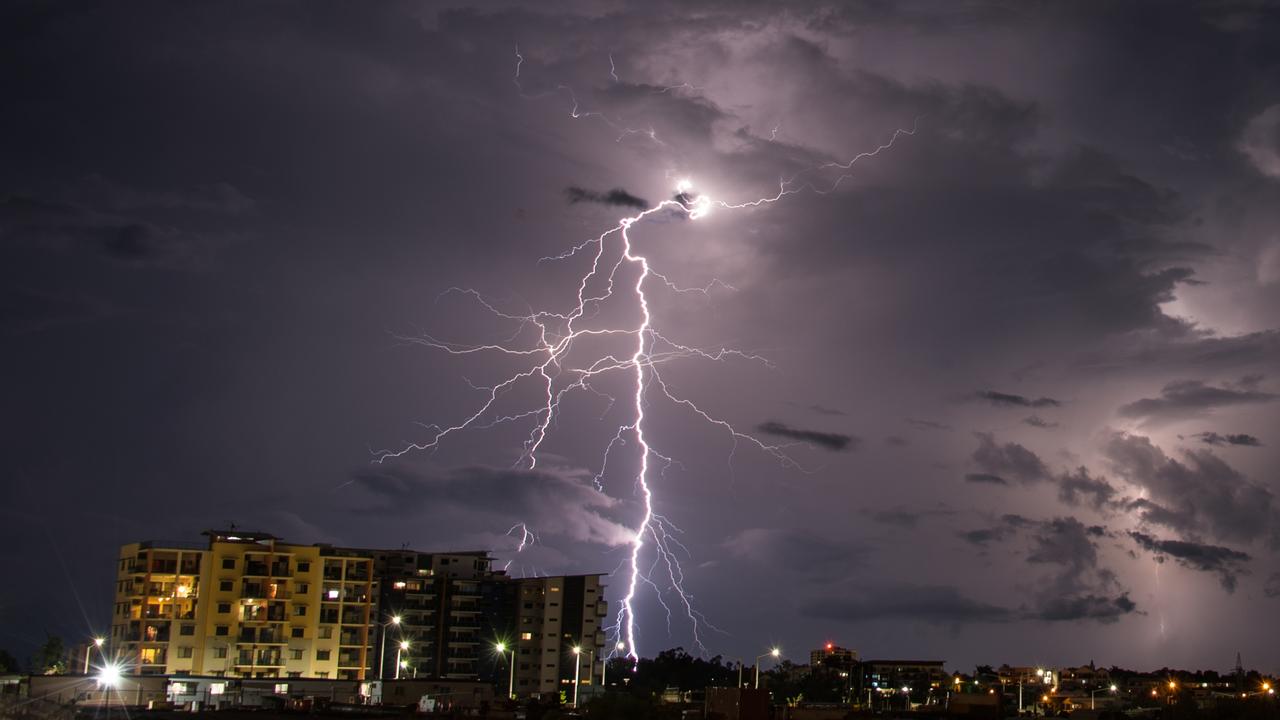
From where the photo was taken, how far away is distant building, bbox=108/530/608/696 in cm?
6712

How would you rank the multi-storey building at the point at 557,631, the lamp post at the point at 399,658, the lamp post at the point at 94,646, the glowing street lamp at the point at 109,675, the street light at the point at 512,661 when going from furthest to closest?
the multi-storey building at the point at 557,631
the street light at the point at 512,661
the lamp post at the point at 399,658
the lamp post at the point at 94,646
the glowing street lamp at the point at 109,675

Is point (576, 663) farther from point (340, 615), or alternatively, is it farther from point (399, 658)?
point (340, 615)

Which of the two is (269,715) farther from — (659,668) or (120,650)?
(659,668)

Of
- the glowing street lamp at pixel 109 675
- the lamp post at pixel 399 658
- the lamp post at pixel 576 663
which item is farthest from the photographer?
the lamp post at pixel 576 663

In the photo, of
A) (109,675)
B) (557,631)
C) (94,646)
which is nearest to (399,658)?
(557,631)

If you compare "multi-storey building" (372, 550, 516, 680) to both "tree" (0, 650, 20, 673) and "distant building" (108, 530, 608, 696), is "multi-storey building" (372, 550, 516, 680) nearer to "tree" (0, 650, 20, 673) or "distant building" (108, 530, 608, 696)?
"distant building" (108, 530, 608, 696)

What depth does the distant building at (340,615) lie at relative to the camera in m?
67.1

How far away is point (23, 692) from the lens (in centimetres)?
5431

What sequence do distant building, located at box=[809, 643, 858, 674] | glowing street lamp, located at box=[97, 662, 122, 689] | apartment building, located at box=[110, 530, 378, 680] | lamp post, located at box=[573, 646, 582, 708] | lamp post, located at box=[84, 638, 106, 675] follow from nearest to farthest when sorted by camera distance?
glowing street lamp, located at box=[97, 662, 122, 689] → lamp post, located at box=[84, 638, 106, 675] → apartment building, located at box=[110, 530, 378, 680] → lamp post, located at box=[573, 646, 582, 708] → distant building, located at box=[809, 643, 858, 674]

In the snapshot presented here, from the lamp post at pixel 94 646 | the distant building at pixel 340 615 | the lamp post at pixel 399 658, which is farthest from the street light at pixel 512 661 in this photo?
the lamp post at pixel 94 646

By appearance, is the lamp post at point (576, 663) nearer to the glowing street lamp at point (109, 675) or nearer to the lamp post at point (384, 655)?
the lamp post at point (384, 655)

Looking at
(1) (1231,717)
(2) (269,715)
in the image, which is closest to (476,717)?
(2) (269,715)

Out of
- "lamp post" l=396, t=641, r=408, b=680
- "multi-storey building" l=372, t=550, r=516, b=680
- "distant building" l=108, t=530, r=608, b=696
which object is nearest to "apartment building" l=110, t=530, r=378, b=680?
"distant building" l=108, t=530, r=608, b=696

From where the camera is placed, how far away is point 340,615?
235ft
